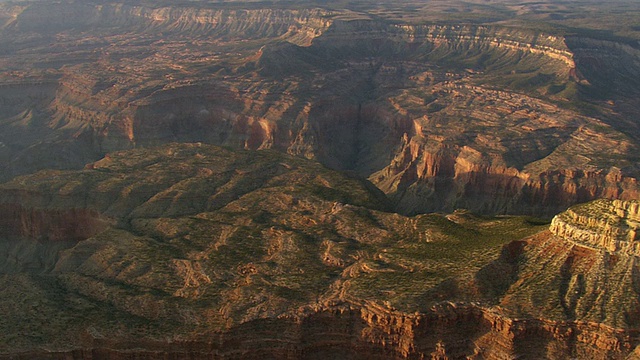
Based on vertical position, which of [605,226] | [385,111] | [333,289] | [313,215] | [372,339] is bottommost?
[385,111]

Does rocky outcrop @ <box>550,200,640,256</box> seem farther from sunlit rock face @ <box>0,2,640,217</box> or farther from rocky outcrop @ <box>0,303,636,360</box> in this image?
sunlit rock face @ <box>0,2,640,217</box>

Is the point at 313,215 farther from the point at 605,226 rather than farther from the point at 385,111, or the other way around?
the point at 385,111

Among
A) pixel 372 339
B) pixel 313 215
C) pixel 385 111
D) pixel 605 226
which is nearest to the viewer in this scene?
pixel 372 339

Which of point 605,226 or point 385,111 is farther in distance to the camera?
point 385,111

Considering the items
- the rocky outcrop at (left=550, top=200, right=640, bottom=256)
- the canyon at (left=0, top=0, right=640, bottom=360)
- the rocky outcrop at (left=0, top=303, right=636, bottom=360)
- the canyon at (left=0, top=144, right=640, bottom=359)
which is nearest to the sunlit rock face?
the canyon at (left=0, top=0, right=640, bottom=360)

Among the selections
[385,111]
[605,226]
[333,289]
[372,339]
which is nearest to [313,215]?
[333,289]

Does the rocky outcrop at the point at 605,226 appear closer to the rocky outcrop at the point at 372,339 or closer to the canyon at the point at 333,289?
the canyon at the point at 333,289

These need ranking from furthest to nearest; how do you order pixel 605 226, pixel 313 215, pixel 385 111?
pixel 385 111, pixel 313 215, pixel 605 226

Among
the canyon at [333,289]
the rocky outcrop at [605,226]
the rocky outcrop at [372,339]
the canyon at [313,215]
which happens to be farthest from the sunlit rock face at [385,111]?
the rocky outcrop at [372,339]

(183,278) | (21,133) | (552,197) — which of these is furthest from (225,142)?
(183,278)

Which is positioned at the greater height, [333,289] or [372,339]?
[333,289]

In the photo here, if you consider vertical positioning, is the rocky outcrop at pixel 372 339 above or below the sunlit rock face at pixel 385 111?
above
